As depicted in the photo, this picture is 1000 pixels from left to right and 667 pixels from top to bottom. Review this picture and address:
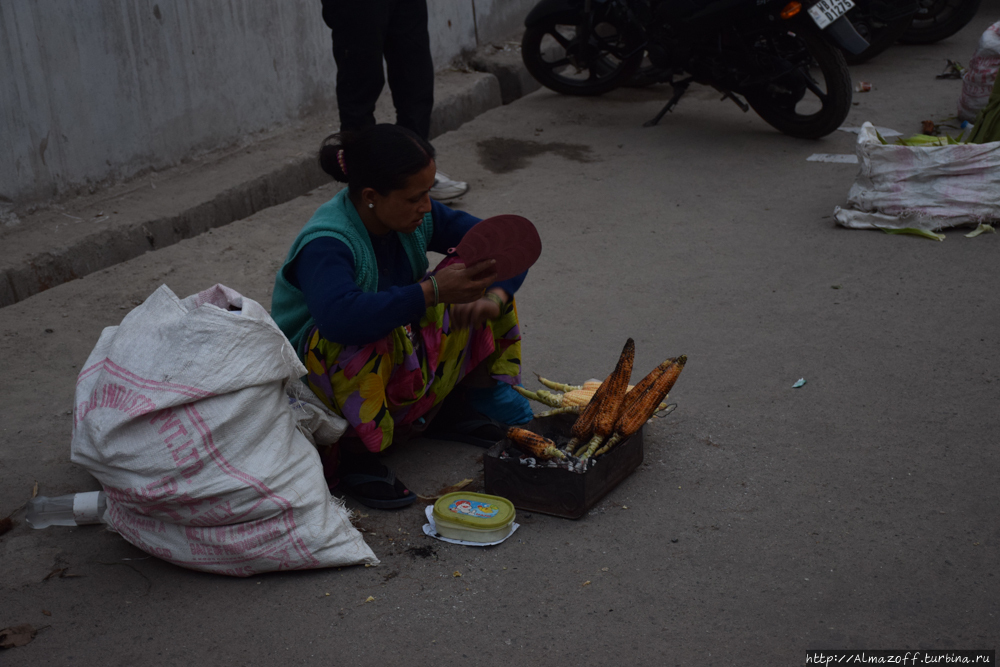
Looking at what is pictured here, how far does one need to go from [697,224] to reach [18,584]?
11.1ft

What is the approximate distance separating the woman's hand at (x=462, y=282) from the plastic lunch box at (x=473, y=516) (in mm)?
520

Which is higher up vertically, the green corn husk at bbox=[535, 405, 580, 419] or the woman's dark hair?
the woman's dark hair

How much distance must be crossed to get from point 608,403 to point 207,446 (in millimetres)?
1083

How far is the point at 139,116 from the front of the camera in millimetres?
4656

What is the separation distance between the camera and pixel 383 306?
2.29m

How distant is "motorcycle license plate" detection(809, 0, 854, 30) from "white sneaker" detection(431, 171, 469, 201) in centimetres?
211

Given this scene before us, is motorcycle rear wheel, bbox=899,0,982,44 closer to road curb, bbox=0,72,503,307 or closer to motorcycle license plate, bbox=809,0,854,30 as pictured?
motorcycle license plate, bbox=809,0,854,30

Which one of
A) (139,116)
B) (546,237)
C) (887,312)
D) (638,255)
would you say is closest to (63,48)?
(139,116)

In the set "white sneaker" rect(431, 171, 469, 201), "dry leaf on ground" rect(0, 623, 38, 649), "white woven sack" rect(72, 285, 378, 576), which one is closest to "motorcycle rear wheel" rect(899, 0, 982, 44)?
"white sneaker" rect(431, 171, 469, 201)

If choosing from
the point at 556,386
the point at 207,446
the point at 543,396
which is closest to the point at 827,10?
the point at 556,386

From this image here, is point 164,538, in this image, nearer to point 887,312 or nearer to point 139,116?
point 887,312

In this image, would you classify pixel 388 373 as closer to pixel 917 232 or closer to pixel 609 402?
pixel 609 402

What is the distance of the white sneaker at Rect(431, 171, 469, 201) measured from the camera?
16.2 ft

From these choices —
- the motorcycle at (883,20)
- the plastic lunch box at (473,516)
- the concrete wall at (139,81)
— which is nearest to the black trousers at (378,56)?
the concrete wall at (139,81)
